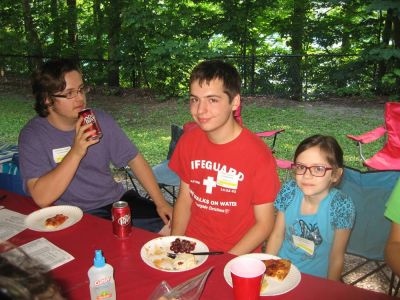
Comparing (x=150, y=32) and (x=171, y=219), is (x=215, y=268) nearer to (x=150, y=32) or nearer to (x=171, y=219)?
(x=171, y=219)

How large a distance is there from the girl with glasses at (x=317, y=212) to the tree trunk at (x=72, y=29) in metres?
11.4

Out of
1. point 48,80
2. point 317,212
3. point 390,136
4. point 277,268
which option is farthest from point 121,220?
point 390,136

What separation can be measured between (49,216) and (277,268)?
1153mm

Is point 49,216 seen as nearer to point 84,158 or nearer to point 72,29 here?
point 84,158

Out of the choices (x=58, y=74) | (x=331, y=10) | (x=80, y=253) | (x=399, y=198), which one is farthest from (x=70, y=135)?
(x=331, y=10)

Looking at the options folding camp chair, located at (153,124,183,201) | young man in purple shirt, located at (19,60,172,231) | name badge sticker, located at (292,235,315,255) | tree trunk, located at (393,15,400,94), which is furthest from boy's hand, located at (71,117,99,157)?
tree trunk, located at (393,15,400,94)

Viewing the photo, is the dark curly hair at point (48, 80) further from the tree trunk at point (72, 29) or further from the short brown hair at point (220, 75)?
the tree trunk at point (72, 29)

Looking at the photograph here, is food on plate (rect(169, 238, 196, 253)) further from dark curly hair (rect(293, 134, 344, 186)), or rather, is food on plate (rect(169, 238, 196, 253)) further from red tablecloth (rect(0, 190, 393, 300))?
dark curly hair (rect(293, 134, 344, 186))

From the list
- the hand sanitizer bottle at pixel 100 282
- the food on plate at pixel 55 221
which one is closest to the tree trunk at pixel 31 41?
the food on plate at pixel 55 221

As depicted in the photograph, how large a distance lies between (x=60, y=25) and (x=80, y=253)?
12.2 m

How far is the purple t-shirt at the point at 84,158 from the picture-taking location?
7.19 ft

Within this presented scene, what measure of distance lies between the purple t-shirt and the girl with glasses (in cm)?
110

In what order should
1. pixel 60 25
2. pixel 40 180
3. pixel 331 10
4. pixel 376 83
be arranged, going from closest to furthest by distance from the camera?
pixel 40 180 < pixel 376 83 < pixel 331 10 < pixel 60 25

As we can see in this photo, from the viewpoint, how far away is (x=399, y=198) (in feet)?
5.20
